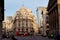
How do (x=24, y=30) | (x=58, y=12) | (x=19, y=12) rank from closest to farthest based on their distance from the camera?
(x=58, y=12) < (x=24, y=30) < (x=19, y=12)

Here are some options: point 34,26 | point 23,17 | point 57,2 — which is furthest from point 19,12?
point 57,2

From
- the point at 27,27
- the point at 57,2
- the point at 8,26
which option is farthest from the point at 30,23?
the point at 57,2

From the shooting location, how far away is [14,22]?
170625 millimetres

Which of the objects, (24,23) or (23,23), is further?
(24,23)

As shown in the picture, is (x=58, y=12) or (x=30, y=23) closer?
(x=58, y=12)

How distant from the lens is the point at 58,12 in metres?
76.8

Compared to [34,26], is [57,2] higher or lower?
higher

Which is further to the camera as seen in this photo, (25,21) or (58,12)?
(25,21)

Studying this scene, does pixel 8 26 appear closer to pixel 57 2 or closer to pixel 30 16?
pixel 30 16

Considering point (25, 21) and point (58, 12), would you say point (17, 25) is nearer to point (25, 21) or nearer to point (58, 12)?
point (25, 21)

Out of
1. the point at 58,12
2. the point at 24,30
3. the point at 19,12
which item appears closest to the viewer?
the point at 58,12

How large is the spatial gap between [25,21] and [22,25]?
14.0ft

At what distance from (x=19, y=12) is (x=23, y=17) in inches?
214

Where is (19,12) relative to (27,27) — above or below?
above
